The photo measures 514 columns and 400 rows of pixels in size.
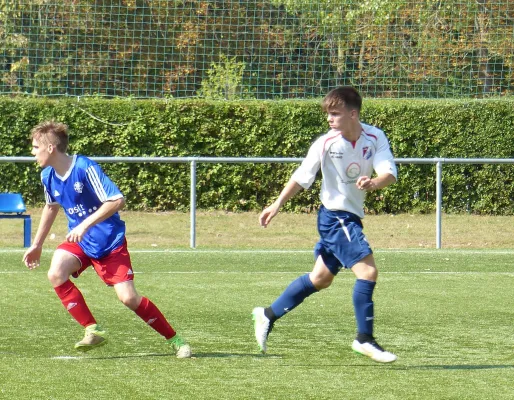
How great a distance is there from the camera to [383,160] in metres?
6.14

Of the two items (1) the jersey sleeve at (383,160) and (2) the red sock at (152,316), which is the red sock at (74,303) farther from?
(1) the jersey sleeve at (383,160)

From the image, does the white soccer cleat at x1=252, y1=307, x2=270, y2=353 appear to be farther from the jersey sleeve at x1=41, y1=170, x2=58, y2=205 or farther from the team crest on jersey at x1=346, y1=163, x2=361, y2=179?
the jersey sleeve at x1=41, y1=170, x2=58, y2=205

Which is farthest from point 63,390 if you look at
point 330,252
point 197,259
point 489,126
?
point 489,126

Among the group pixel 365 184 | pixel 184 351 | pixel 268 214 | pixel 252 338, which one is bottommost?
pixel 252 338

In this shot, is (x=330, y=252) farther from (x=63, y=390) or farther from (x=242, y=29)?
(x=242, y=29)

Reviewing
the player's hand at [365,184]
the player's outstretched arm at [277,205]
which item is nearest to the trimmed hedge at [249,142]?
the player's outstretched arm at [277,205]

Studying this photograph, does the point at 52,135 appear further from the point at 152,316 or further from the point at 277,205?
the point at 277,205

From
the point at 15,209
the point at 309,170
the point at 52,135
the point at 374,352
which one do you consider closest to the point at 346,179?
the point at 309,170

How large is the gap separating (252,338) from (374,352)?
1.45 metres

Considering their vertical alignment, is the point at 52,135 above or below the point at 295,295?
above

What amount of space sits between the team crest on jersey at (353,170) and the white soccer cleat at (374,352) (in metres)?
0.97

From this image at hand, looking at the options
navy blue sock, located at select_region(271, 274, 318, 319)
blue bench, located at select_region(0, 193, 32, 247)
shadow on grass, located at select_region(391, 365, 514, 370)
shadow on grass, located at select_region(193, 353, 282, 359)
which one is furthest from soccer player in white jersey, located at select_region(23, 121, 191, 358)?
blue bench, located at select_region(0, 193, 32, 247)

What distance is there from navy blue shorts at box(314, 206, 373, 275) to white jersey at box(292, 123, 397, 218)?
0.05 metres

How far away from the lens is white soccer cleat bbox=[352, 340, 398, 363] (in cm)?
586
